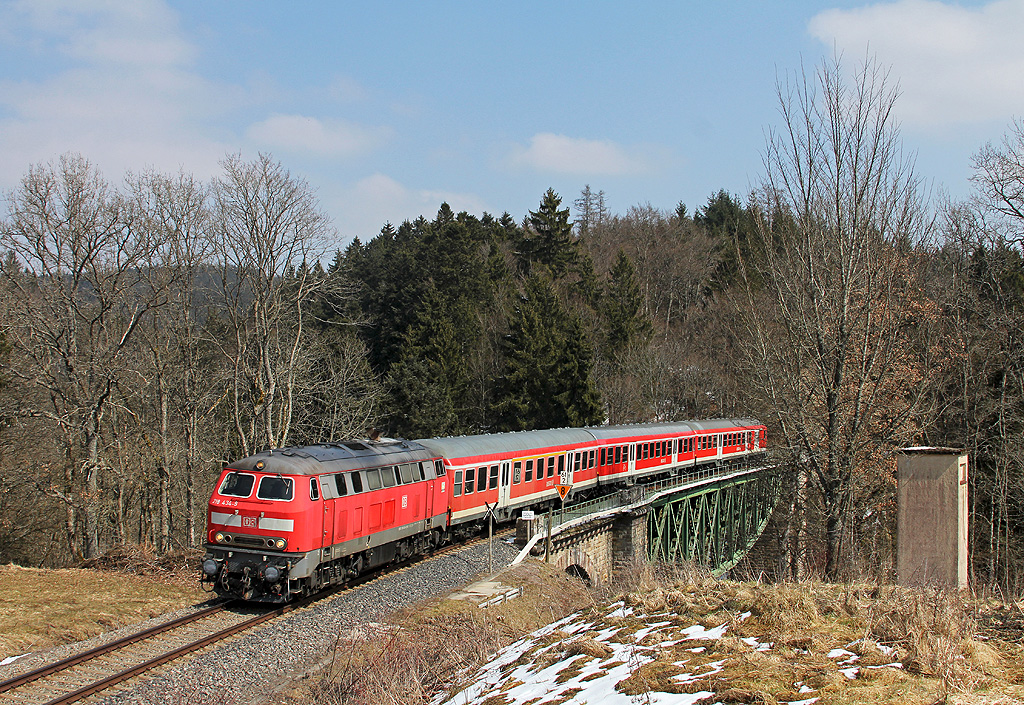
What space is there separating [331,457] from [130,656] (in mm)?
5298

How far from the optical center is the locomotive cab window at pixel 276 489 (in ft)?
46.4

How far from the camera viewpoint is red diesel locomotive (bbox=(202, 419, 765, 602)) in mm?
14102

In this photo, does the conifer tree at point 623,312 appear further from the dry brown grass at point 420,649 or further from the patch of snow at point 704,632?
the patch of snow at point 704,632

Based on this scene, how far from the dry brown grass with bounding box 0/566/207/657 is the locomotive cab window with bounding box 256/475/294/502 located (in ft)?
8.73

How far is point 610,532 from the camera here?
29.5 meters

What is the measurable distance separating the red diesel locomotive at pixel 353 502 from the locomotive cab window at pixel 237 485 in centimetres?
2

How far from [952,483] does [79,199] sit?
988 inches

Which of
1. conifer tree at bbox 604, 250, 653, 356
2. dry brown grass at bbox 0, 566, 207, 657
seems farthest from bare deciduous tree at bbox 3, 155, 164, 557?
conifer tree at bbox 604, 250, 653, 356

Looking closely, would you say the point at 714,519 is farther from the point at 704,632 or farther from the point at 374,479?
the point at 704,632

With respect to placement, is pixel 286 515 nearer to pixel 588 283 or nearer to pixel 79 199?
pixel 79 199

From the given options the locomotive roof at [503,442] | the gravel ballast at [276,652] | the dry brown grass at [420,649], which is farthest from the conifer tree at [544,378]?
the dry brown grass at [420,649]

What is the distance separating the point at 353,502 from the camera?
15734mm

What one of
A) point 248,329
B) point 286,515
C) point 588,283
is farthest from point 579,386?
point 286,515

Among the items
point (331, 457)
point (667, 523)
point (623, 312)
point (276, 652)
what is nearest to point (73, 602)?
point (276, 652)
